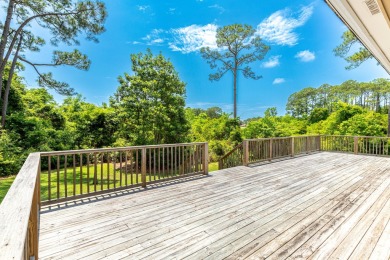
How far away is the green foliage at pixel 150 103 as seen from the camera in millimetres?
10242

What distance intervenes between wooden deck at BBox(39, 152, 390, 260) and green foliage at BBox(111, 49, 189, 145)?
21.2 feet

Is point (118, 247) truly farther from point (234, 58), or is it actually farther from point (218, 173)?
point (234, 58)

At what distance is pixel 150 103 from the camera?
10.2 meters

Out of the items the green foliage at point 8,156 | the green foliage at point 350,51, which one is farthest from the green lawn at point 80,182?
the green foliage at point 350,51

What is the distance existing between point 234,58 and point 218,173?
13.6 meters

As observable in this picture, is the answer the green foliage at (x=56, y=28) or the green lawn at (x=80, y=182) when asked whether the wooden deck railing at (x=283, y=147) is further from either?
the green foliage at (x=56, y=28)

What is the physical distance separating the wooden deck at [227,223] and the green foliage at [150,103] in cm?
646

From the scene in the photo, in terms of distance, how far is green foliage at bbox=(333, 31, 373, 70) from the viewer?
9.89 metres

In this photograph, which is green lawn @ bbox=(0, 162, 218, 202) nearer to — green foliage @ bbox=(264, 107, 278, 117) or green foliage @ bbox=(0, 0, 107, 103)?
green foliage @ bbox=(0, 0, 107, 103)

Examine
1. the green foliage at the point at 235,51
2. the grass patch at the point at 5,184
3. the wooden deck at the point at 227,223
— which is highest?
the green foliage at the point at 235,51

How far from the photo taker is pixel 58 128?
11.0m

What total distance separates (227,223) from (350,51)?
1191 centimetres

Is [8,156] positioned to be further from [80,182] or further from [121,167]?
[121,167]

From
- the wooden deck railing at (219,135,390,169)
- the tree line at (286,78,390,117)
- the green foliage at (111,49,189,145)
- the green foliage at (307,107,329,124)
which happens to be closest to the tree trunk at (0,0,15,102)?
the green foliage at (111,49,189,145)
